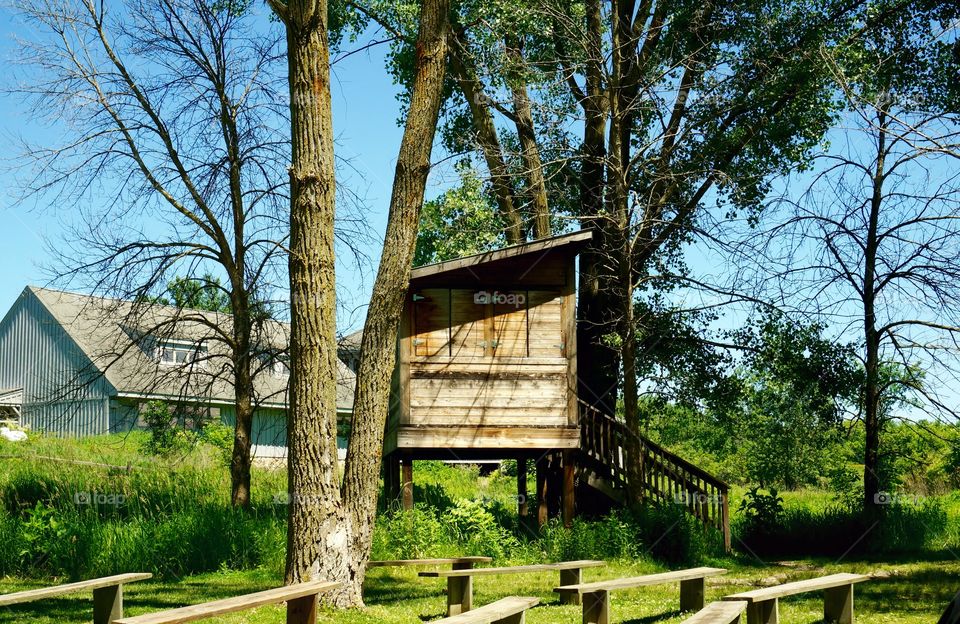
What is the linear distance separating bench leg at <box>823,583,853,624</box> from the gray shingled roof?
8.43 meters

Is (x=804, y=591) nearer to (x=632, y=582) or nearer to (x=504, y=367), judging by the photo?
(x=632, y=582)

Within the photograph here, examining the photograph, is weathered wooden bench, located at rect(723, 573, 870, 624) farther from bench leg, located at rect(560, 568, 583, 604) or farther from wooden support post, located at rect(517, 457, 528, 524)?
wooden support post, located at rect(517, 457, 528, 524)

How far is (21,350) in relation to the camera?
3709 cm

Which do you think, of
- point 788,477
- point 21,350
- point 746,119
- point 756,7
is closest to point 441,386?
point 746,119

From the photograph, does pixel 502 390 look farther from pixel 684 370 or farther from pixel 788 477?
pixel 788 477

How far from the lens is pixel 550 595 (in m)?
11.8

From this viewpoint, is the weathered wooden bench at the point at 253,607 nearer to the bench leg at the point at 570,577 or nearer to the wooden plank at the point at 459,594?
the wooden plank at the point at 459,594

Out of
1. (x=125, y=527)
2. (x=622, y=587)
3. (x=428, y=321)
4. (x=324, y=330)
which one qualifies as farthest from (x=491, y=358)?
(x=622, y=587)

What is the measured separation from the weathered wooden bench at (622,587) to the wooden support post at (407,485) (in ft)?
22.9

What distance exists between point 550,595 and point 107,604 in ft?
17.1

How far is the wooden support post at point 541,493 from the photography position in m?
17.9

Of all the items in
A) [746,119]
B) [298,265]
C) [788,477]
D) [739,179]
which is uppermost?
[746,119]

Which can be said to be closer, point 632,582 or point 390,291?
point 632,582

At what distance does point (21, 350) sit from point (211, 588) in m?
29.0
